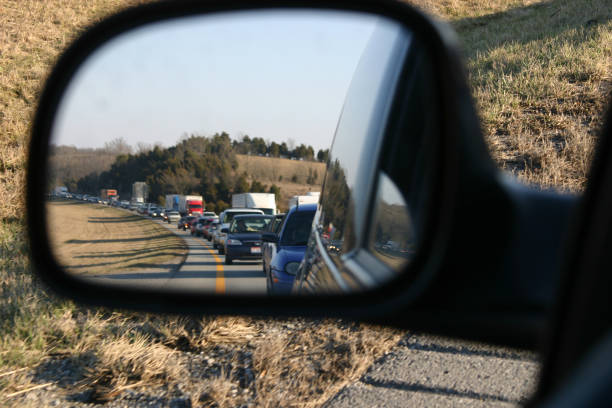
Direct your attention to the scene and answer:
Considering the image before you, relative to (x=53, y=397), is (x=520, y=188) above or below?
above

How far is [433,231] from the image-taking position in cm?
129

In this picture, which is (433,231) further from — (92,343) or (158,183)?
(92,343)

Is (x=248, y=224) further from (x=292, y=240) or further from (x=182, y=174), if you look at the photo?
(x=182, y=174)

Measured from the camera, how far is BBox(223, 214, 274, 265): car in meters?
11.3

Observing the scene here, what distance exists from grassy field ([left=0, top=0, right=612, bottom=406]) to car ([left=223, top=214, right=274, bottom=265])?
3.67 m

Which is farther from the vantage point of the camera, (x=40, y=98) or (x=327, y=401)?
(x=327, y=401)

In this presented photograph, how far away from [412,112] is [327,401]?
3.25 metres

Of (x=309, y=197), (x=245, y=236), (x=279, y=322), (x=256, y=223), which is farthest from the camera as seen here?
(x=256, y=223)

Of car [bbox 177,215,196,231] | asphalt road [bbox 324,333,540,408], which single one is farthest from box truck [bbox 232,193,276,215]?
asphalt road [bbox 324,333,540,408]

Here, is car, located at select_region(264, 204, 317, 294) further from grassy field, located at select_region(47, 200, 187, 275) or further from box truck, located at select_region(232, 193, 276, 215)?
grassy field, located at select_region(47, 200, 187, 275)

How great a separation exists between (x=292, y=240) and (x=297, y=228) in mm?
189

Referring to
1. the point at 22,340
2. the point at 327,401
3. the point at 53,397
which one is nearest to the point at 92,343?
the point at 22,340

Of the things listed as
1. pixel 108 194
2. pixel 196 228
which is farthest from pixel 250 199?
pixel 196 228

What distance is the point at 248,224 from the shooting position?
1318 centimetres
